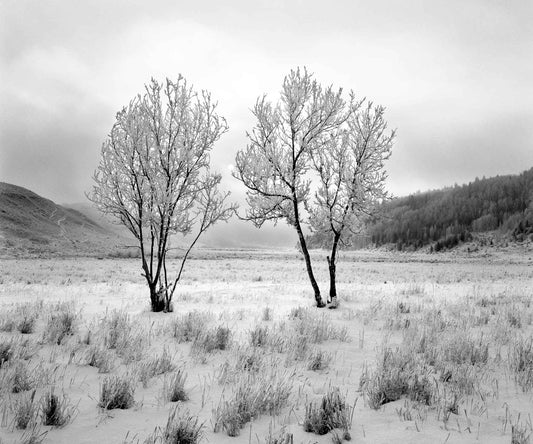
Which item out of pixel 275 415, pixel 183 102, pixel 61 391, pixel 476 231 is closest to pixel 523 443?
pixel 275 415

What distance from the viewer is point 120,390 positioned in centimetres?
349

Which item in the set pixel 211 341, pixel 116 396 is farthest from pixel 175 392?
pixel 211 341

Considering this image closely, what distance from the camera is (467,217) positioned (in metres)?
124

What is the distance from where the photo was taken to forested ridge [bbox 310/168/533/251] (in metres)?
108

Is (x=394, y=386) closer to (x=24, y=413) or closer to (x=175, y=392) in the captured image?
(x=175, y=392)

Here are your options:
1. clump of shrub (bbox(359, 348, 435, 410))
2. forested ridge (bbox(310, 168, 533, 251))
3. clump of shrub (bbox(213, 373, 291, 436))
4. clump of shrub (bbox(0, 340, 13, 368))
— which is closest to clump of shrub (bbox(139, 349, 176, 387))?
clump of shrub (bbox(213, 373, 291, 436))

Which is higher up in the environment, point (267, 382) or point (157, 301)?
point (267, 382)

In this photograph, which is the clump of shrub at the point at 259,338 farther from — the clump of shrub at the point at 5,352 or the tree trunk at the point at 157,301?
the tree trunk at the point at 157,301

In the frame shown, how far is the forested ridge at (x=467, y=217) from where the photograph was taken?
107750 millimetres

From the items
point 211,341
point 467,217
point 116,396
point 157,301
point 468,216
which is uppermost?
point 468,216

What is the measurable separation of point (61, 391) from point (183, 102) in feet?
26.4

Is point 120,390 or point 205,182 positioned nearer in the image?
point 120,390

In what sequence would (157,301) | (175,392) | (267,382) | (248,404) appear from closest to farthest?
1. (248,404)
2. (175,392)
3. (267,382)
4. (157,301)

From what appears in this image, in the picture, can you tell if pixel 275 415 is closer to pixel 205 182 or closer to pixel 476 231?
pixel 205 182
